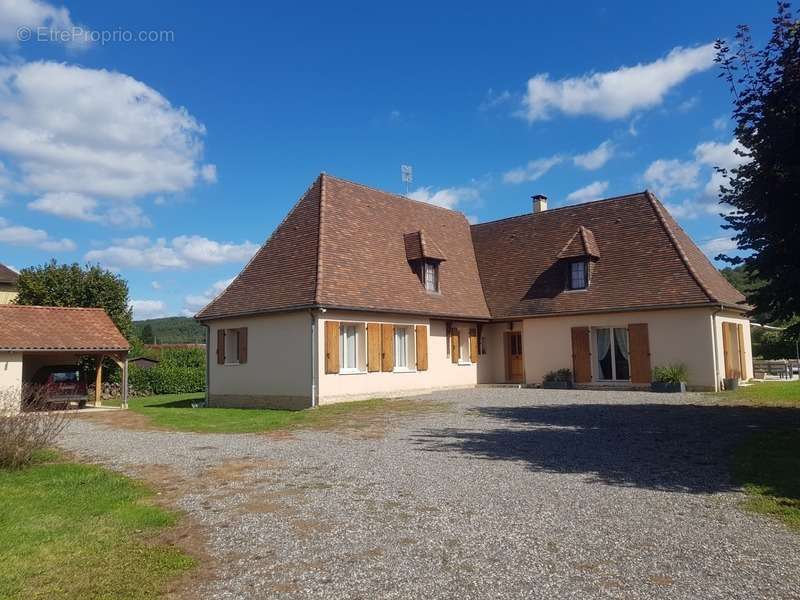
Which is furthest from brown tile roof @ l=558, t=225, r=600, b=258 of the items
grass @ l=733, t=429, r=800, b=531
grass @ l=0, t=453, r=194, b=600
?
grass @ l=0, t=453, r=194, b=600

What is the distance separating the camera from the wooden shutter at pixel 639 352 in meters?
20.0

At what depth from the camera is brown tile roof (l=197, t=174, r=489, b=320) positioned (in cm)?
1877

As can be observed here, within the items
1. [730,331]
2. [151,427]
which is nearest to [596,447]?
[151,427]

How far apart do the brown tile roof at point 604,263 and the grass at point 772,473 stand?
A: 30.9 feet

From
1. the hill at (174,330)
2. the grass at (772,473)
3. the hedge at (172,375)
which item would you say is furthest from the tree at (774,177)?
the hill at (174,330)

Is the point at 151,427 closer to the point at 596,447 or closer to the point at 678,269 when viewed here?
the point at 596,447

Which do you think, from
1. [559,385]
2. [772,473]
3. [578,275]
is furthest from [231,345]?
[772,473]

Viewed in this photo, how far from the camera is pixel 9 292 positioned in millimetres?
36844

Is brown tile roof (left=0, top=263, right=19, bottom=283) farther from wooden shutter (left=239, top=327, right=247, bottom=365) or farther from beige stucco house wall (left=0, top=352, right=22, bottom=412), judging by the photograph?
wooden shutter (left=239, top=327, right=247, bottom=365)

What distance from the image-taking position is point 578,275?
22281 millimetres

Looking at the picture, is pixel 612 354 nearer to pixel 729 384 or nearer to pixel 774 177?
pixel 729 384

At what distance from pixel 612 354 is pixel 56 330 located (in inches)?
728

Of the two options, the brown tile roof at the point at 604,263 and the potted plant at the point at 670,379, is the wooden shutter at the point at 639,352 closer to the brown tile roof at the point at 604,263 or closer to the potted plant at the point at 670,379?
the potted plant at the point at 670,379

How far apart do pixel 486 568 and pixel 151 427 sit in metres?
11.4
